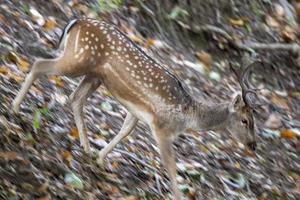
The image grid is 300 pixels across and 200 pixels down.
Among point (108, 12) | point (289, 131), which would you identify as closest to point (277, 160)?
point (289, 131)

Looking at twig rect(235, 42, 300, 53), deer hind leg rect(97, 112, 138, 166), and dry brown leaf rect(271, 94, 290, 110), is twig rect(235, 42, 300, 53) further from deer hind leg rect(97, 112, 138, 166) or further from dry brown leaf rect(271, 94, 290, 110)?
deer hind leg rect(97, 112, 138, 166)

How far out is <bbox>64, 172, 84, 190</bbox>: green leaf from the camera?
662 cm

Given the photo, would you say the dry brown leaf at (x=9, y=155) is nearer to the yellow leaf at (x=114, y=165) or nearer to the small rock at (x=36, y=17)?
the yellow leaf at (x=114, y=165)

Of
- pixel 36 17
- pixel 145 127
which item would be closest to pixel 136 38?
pixel 36 17

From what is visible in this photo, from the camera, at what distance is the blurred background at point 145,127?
6.80m

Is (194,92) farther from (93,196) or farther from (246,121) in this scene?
(93,196)

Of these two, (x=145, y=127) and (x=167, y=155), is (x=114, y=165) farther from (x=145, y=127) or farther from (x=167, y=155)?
Answer: (x=145, y=127)

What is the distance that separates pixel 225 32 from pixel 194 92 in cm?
205

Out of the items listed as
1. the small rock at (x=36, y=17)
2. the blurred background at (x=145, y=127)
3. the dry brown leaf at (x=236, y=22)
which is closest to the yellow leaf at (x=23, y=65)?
the blurred background at (x=145, y=127)

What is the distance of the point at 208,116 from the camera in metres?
7.84

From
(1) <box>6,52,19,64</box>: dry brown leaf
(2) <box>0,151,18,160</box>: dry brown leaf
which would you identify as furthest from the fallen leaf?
(2) <box>0,151,18,160</box>: dry brown leaf

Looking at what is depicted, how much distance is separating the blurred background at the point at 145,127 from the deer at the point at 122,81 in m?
0.31

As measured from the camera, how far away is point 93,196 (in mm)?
6715

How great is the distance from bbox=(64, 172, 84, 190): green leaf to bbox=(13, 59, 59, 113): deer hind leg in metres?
0.77
